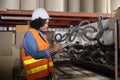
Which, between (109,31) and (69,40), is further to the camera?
(69,40)

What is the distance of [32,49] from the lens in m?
1.75

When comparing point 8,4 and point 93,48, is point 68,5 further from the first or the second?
point 93,48

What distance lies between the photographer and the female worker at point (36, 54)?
1769 millimetres

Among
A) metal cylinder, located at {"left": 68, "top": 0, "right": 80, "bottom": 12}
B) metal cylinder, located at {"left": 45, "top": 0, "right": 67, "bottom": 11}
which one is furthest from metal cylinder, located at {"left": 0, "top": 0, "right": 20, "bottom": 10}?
metal cylinder, located at {"left": 68, "top": 0, "right": 80, "bottom": 12}

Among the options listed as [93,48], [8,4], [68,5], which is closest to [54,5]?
[8,4]

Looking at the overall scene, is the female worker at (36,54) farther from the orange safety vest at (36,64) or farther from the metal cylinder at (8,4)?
the metal cylinder at (8,4)

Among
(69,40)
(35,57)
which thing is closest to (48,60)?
(35,57)

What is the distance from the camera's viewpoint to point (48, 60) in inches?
73.3

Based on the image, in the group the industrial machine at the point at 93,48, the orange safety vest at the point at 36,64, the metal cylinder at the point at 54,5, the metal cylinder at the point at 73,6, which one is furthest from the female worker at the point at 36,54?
the metal cylinder at the point at 73,6

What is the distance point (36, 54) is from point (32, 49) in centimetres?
5

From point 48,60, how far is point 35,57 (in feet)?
0.41

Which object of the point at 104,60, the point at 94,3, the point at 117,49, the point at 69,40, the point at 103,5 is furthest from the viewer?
the point at 94,3

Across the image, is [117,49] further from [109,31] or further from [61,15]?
[61,15]

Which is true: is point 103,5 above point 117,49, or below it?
above
